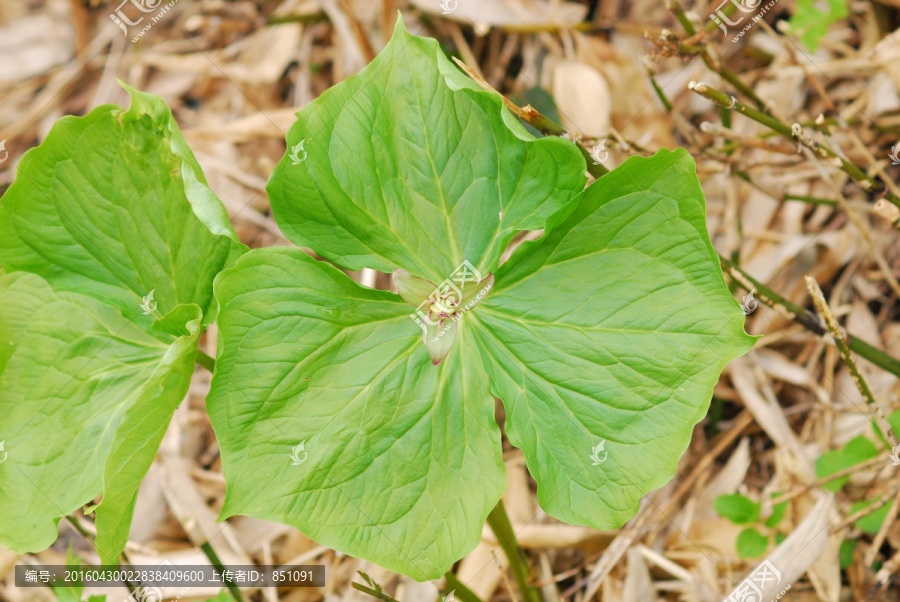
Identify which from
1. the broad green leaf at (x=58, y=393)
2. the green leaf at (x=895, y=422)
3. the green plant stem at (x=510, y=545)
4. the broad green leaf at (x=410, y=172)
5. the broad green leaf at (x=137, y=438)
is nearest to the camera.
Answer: the broad green leaf at (x=137, y=438)

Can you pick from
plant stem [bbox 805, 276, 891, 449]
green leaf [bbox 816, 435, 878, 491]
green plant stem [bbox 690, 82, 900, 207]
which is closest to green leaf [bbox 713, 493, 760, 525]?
green leaf [bbox 816, 435, 878, 491]

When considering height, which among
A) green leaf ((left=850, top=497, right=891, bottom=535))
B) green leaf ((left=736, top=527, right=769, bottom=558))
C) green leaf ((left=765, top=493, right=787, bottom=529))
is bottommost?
green leaf ((left=736, top=527, right=769, bottom=558))

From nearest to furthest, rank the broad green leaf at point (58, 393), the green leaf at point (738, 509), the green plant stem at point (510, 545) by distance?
the broad green leaf at point (58, 393) → the green plant stem at point (510, 545) → the green leaf at point (738, 509)

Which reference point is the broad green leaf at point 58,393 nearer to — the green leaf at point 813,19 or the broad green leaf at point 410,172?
the broad green leaf at point 410,172

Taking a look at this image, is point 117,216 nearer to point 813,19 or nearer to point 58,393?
point 58,393

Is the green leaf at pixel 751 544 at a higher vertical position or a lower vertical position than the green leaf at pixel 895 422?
lower

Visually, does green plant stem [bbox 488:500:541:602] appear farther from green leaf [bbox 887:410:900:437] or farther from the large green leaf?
green leaf [bbox 887:410:900:437]

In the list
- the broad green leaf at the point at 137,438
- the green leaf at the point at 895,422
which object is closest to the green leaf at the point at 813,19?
the green leaf at the point at 895,422
